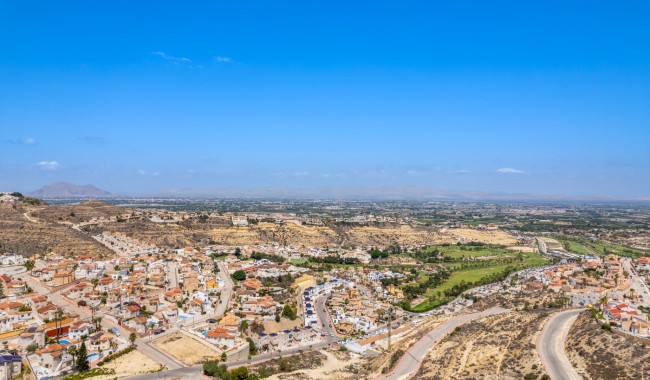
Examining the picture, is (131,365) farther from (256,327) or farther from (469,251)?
(469,251)

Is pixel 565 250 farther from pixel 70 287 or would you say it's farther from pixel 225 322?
pixel 70 287

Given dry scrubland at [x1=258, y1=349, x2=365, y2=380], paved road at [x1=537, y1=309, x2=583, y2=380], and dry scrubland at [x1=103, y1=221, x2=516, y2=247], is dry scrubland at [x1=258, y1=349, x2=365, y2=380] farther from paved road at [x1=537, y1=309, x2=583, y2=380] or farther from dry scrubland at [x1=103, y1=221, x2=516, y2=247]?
dry scrubland at [x1=103, y1=221, x2=516, y2=247]

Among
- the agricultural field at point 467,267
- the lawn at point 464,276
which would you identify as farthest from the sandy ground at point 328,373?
the lawn at point 464,276

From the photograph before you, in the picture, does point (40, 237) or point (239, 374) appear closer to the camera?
point (239, 374)

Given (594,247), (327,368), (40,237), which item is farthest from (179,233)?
(594,247)

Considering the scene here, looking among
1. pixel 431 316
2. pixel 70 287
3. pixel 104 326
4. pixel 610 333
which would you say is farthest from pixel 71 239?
pixel 610 333

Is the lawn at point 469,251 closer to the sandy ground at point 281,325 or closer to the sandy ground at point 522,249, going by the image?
the sandy ground at point 522,249
